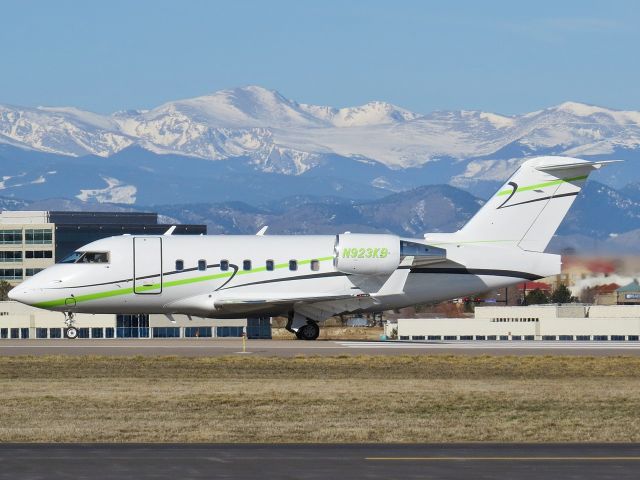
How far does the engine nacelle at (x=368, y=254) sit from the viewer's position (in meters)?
56.4

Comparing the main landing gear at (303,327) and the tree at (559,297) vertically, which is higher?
the tree at (559,297)

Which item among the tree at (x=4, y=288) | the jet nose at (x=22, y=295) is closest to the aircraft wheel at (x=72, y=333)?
the jet nose at (x=22, y=295)

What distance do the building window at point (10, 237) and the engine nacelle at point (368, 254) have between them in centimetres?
13858

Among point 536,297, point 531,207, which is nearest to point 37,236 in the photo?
point 536,297

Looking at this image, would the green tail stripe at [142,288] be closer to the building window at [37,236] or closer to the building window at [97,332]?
the building window at [97,332]

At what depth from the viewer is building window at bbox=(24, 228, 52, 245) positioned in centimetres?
19250

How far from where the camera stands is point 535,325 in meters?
84.4

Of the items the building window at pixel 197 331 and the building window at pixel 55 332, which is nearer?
the building window at pixel 55 332

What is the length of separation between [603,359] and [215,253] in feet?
54.8

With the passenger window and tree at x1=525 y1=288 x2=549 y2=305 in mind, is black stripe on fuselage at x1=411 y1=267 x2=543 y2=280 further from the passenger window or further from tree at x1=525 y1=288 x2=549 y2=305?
tree at x1=525 y1=288 x2=549 y2=305

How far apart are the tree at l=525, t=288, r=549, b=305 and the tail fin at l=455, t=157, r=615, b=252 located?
64.5m

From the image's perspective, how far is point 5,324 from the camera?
89.6 m
